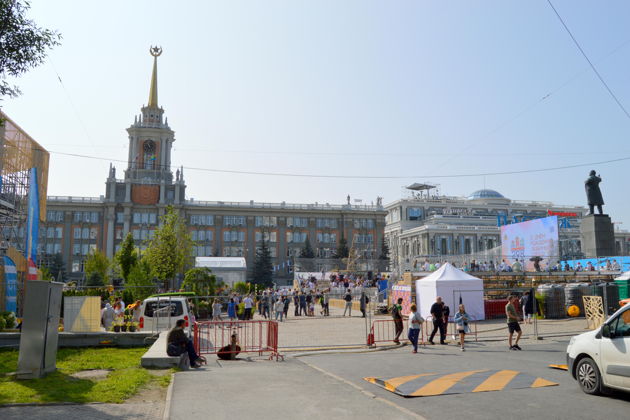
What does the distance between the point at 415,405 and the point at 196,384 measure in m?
4.06

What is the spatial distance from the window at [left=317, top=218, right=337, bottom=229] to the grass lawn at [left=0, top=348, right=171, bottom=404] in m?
85.8

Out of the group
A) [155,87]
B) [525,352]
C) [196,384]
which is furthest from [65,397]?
[155,87]

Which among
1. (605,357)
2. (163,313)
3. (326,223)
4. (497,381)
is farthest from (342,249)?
(605,357)

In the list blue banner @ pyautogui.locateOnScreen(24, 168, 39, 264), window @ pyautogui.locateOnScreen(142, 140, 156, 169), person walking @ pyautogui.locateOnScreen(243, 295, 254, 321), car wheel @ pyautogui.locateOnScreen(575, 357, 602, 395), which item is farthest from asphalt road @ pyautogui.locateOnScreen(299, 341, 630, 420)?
window @ pyautogui.locateOnScreen(142, 140, 156, 169)

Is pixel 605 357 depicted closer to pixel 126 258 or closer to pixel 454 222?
pixel 126 258

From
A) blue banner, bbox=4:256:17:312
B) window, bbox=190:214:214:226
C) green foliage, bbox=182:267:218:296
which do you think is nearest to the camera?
blue banner, bbox=4:256:17:312

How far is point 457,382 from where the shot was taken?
9.91m

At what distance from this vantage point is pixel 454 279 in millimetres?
23719

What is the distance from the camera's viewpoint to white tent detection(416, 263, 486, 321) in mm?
23578

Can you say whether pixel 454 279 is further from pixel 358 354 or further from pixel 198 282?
pixel 198 282

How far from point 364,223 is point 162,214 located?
37512 millimetres

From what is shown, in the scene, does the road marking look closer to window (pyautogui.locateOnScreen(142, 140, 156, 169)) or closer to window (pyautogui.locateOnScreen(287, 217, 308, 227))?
window (pyautogui.locateOnScreen(287, 217, 308, 227))

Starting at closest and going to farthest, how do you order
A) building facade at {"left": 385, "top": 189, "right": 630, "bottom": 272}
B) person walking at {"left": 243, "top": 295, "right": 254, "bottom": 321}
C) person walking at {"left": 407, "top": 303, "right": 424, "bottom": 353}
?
1. person walking at {"left": 407, "top": 303, "right": 424, "bottom": 353}
2. person walking at {"left": 243, "top": 295, "right": 254, "bottom": 321}
3. building facade at {"left": 385, "top": 189, "right": 630, "bottom": 272}

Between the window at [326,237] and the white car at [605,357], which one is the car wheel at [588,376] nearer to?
the white car at [605,357]
